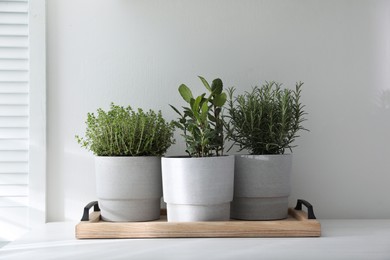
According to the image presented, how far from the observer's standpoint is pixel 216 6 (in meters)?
1.19

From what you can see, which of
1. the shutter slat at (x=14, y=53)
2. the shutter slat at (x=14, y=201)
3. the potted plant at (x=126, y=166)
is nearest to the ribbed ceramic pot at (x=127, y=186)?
the potted plant at (x=126, y=166)

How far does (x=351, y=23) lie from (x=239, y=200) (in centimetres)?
51

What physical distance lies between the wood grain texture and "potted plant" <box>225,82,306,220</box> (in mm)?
74

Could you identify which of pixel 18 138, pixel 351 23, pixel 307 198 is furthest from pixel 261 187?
pixel 18 138

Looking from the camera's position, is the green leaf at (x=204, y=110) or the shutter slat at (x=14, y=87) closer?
the green leaf at (x=204, y=110)

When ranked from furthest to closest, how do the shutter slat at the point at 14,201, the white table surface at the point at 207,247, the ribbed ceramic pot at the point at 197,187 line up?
the shutter slat at the point at 14,201 → the ribbed ceramic pot at the point at 197,187 → the white table surface at the point at 207,247

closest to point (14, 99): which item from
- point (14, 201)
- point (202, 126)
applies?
point (14, 201)

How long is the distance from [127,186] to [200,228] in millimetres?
170

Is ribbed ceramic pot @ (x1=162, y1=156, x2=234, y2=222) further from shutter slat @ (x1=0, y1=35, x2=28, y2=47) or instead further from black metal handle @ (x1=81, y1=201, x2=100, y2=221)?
shutter slat @ (x1=0, y1=35, x2=28, y2=47)

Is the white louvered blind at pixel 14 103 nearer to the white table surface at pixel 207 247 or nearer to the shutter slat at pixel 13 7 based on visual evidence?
the shutter slat at pixel 13 7

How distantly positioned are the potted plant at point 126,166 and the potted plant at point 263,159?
18 cm

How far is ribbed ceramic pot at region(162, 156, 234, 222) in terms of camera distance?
0.94 metres

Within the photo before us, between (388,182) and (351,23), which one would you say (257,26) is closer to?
(351,23)

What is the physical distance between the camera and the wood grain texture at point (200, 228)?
3.09 feet
